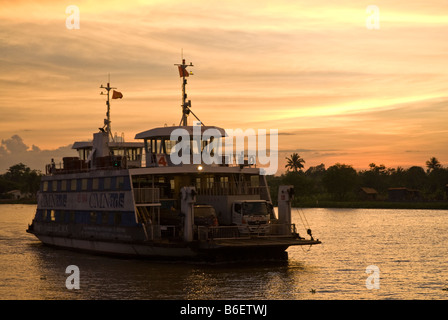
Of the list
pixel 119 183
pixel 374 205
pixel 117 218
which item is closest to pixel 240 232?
pixel 117 218

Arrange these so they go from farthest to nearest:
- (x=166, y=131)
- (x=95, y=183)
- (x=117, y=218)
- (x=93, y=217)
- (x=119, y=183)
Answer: (x=93, y=217) < (x=95, y=183) < (x=166, y=131) < (x=117, y=218) < (x=119, y=183)

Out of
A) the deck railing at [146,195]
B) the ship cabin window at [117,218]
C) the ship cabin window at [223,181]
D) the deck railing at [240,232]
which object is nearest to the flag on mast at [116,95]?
the ship cabin window at [223,181]

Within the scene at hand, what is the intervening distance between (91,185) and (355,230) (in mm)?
38320

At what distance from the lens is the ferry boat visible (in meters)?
32.9

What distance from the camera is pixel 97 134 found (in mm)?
44906

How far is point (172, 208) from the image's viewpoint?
37.3 metres

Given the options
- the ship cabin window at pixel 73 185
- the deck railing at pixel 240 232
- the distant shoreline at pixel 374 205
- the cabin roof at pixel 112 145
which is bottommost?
the distant shoreline at pixel 374 205

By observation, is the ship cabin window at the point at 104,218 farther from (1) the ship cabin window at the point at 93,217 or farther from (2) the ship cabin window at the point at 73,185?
(2) the ship cabin window at the point at 73,185

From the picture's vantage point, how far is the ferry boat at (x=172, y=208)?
32.9 meters

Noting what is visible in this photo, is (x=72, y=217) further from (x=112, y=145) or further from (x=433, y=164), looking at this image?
(x=433, y=164)

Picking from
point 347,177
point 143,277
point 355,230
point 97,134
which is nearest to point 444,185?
point 347,177

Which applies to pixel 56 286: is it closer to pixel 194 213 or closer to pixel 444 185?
pixel 194 213

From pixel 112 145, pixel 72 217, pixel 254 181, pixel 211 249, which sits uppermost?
pixel 112 145

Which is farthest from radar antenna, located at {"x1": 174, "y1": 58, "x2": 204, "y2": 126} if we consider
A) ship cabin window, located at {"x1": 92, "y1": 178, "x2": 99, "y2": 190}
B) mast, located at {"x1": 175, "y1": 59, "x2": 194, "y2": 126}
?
ship cabin window, located at {"x1": 92, "y1": 178, "x2": 99, "y2": 190}
